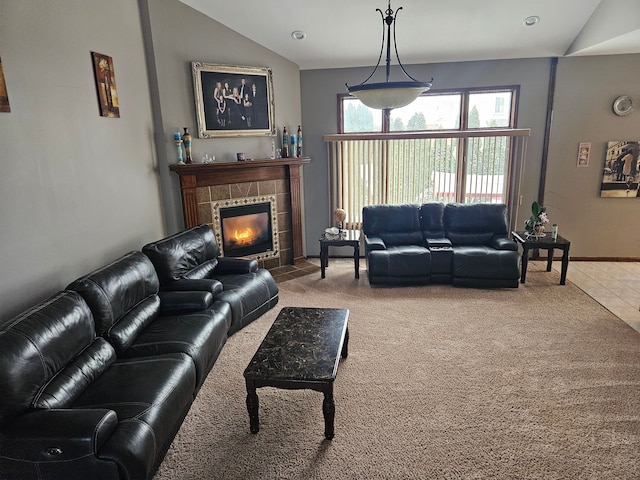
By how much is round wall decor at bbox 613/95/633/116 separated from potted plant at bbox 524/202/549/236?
1842 mm

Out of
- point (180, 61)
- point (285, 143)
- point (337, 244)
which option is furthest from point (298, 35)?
point (337, 244)

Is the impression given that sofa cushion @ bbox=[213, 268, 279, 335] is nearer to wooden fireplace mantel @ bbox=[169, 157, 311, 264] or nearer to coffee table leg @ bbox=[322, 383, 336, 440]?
wooden fireplace mantel @ bbox=[169, 157, 311, 264]

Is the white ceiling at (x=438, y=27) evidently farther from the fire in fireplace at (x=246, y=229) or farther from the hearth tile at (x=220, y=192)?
the fire in fireplace at (x=246, y=229)

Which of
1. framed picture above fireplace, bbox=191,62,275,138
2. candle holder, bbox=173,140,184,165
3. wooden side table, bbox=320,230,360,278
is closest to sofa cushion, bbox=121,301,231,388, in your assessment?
candle holder, bbox=173,140,184,165

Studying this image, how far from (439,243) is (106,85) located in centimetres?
422

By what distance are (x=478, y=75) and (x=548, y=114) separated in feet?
3.77

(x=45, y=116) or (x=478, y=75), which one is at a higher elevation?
(x=478, y=75)

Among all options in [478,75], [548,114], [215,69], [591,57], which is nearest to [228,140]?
[215,69]

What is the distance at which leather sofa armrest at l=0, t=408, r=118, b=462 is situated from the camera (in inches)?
79.7

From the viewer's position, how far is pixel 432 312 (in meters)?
4.55

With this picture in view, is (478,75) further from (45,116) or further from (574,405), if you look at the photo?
(45,116)

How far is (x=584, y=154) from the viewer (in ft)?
19.6

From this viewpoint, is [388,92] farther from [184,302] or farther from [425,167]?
[425,167]

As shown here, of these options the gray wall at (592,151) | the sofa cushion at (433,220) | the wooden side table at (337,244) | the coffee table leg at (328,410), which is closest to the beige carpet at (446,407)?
the coffee table leg at (328,410)
